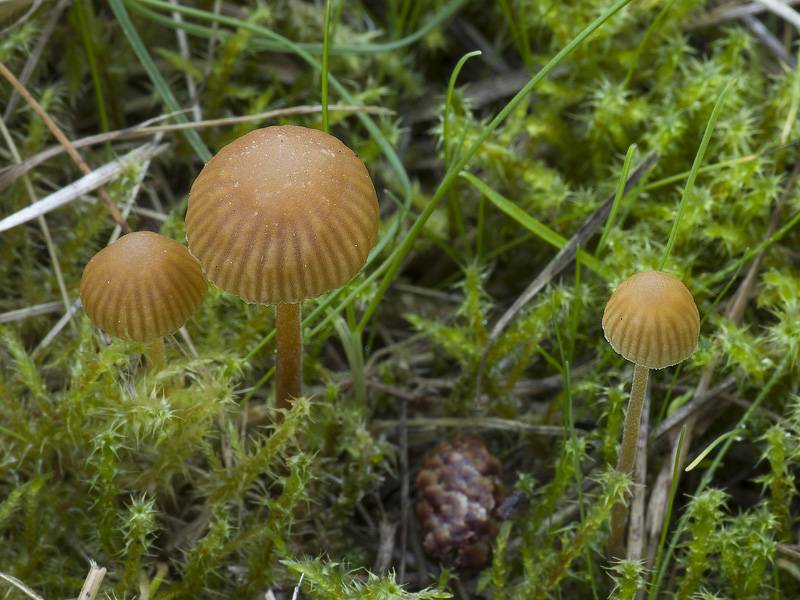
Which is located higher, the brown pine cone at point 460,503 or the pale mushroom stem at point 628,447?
the pale mushroom stem at point 628,447

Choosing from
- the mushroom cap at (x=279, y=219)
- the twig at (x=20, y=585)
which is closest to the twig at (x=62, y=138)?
the mushroom cap at (x=279, y=219)

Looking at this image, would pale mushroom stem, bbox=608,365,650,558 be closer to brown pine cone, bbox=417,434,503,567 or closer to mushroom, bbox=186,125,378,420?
brown pine cone, bbox=417,434,503,567

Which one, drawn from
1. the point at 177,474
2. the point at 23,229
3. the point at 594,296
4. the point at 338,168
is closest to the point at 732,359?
the point at 594,296

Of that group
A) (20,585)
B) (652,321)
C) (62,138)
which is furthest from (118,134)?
(652,321)

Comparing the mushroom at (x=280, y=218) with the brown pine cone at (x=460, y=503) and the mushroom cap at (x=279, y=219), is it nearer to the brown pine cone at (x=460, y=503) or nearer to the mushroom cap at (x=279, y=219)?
the mushroom cap at (x=279, y=219)

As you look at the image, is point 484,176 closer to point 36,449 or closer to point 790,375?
point 790,375

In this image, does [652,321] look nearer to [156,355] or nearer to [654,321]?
[654,321]
